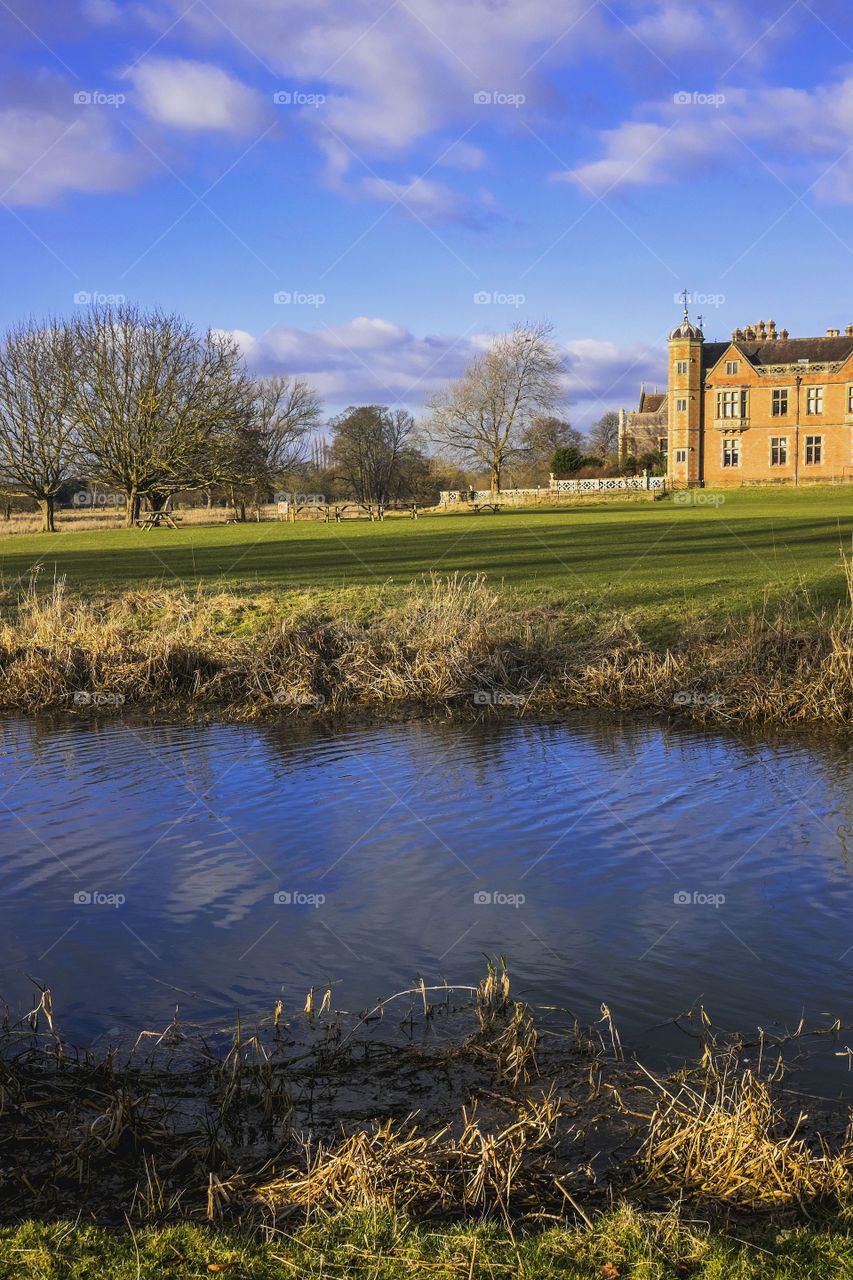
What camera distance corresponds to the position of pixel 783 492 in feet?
194

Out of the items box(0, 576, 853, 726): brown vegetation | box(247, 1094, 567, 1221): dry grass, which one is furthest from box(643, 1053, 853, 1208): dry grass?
box(0, 576, 853, 726): brown vegetation

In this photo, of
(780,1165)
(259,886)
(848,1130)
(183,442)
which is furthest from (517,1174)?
(183,442)

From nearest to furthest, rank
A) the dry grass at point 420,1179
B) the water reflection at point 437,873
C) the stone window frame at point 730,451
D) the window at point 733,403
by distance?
the dry grass at point 420,1179 < the water reflection at point 437,873 < the window at point 733,403 < the stone window frame at point 730,451

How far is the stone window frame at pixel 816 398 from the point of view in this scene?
A: 70000 mm

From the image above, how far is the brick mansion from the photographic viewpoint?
2751 inches

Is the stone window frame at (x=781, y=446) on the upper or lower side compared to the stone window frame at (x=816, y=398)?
lower

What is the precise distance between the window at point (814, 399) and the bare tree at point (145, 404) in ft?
129

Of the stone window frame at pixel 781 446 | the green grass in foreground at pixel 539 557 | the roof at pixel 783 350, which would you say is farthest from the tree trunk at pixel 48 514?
the stone window frame at pixel 781 446

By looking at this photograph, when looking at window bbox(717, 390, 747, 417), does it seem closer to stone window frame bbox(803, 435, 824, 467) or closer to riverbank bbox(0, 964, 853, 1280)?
stone window frame bbox(803, 435, 824, 467)

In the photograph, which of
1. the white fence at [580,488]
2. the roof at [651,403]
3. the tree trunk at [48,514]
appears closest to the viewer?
the tree trunk at [48,514]

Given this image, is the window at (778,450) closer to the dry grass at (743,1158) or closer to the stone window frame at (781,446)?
the stone window frame at (781,446)

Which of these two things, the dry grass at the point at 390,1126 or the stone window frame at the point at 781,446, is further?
the stone window frame at the point at 781,446

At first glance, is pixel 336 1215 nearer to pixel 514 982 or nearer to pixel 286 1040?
pixel 286 1040

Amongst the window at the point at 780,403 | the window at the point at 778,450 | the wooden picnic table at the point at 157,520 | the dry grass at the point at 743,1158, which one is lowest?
the dry grass at the point at 743,1158
